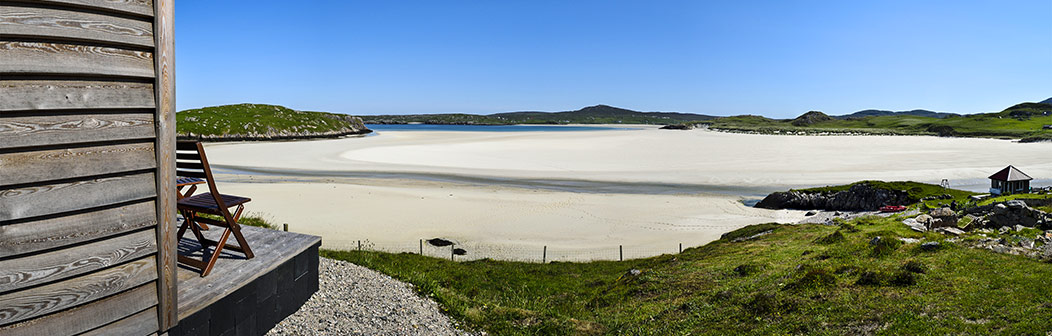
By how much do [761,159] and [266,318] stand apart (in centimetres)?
5762

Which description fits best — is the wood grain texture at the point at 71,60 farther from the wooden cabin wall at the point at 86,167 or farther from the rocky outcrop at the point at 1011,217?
the rocky outcrop at the point at 1011,217

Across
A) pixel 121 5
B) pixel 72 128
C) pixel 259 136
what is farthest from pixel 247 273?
pixel 259 136

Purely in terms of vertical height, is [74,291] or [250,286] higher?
[74,291]

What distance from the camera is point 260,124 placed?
314 ft

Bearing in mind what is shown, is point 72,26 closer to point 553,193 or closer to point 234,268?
point 234,268

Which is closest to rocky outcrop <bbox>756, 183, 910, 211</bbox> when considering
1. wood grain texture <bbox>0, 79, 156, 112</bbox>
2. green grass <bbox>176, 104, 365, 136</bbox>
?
wood grain texture <bbox>0, 79, 156, 112</bbox>

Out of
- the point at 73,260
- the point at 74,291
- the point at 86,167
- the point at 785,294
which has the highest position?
the point at 86,167

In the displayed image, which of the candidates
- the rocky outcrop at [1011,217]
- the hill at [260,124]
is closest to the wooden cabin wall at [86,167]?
the rocky outcrop at [1011,217]

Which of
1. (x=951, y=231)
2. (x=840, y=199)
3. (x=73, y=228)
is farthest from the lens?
(x=840, y=199)

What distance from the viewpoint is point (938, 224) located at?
15.2 metres

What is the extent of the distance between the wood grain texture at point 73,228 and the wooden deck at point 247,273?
114 cm

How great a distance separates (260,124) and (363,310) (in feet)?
329

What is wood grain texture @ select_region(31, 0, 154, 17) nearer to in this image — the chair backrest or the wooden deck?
the chair backrest

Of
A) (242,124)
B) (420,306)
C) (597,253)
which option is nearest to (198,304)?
(420,306)
